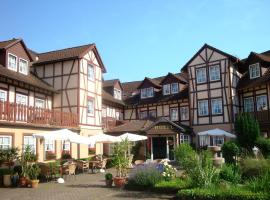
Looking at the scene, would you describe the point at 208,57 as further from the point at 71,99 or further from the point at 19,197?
the point at 19,197

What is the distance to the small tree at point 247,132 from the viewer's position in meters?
21.1

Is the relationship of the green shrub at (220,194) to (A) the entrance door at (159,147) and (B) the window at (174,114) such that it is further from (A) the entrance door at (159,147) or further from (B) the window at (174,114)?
(B) the window at (174,114)

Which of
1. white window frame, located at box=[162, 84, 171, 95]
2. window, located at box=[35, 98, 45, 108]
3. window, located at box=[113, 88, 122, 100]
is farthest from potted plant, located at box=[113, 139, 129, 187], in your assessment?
window, located at box=[113, 88, 122, 100]

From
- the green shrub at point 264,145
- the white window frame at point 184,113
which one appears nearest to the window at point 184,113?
the white window frame at point 184,113

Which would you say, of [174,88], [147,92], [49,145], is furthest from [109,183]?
[147,92]

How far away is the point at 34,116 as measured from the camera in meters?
21.9

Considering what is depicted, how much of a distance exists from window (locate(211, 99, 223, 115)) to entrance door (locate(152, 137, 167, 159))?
5.80 meters

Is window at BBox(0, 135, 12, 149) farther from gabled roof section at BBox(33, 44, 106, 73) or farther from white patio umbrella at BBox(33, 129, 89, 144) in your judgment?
gabled roof section at BBox(33, 44, 106, 73)

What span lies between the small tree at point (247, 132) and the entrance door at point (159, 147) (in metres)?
12.0

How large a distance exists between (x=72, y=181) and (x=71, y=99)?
33.9 ft

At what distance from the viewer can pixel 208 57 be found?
103 ft

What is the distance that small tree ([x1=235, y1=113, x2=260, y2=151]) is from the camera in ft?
69.3

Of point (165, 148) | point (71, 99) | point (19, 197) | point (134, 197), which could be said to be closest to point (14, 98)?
point (71, 99)

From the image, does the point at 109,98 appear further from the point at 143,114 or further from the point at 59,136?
the point at 59,136
